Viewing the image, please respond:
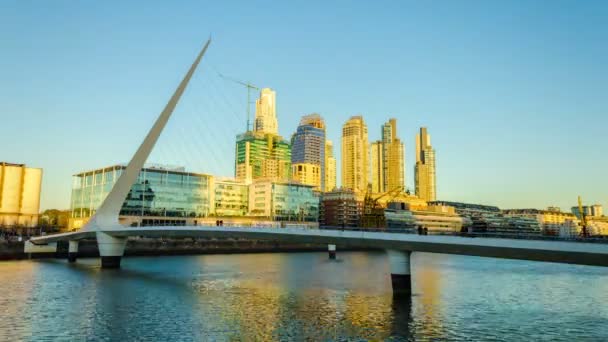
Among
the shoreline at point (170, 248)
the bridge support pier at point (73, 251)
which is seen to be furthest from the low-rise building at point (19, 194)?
the bridge support pier at point (73, 251)

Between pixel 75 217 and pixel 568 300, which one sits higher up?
pixel 75 217

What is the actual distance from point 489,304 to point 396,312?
6.33 meters

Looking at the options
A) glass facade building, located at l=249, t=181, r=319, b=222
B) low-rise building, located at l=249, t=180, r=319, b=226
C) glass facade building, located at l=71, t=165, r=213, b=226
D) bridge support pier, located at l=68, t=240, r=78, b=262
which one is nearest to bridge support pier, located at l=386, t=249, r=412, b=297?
bridge support pier, located at l=68, t=240, r=78, b=262

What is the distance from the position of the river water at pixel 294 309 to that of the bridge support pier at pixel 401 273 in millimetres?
1164

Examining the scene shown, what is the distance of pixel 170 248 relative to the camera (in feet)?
258

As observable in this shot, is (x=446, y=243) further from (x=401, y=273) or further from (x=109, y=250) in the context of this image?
(x=109, y=250)

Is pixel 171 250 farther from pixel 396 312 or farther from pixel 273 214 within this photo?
pixel 396 312

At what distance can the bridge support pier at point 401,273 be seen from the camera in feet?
99.1

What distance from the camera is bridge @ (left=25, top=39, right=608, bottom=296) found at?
849 inches

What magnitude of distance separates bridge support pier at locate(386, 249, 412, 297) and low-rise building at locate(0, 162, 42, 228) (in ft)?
327

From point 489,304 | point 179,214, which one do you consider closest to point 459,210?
point 179,214

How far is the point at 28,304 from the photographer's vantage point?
87.4 feet

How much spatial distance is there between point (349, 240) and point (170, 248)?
5391 centimetres

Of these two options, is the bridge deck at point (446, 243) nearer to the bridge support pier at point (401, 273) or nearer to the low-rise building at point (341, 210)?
the bridge support pier at point (401, 273)
